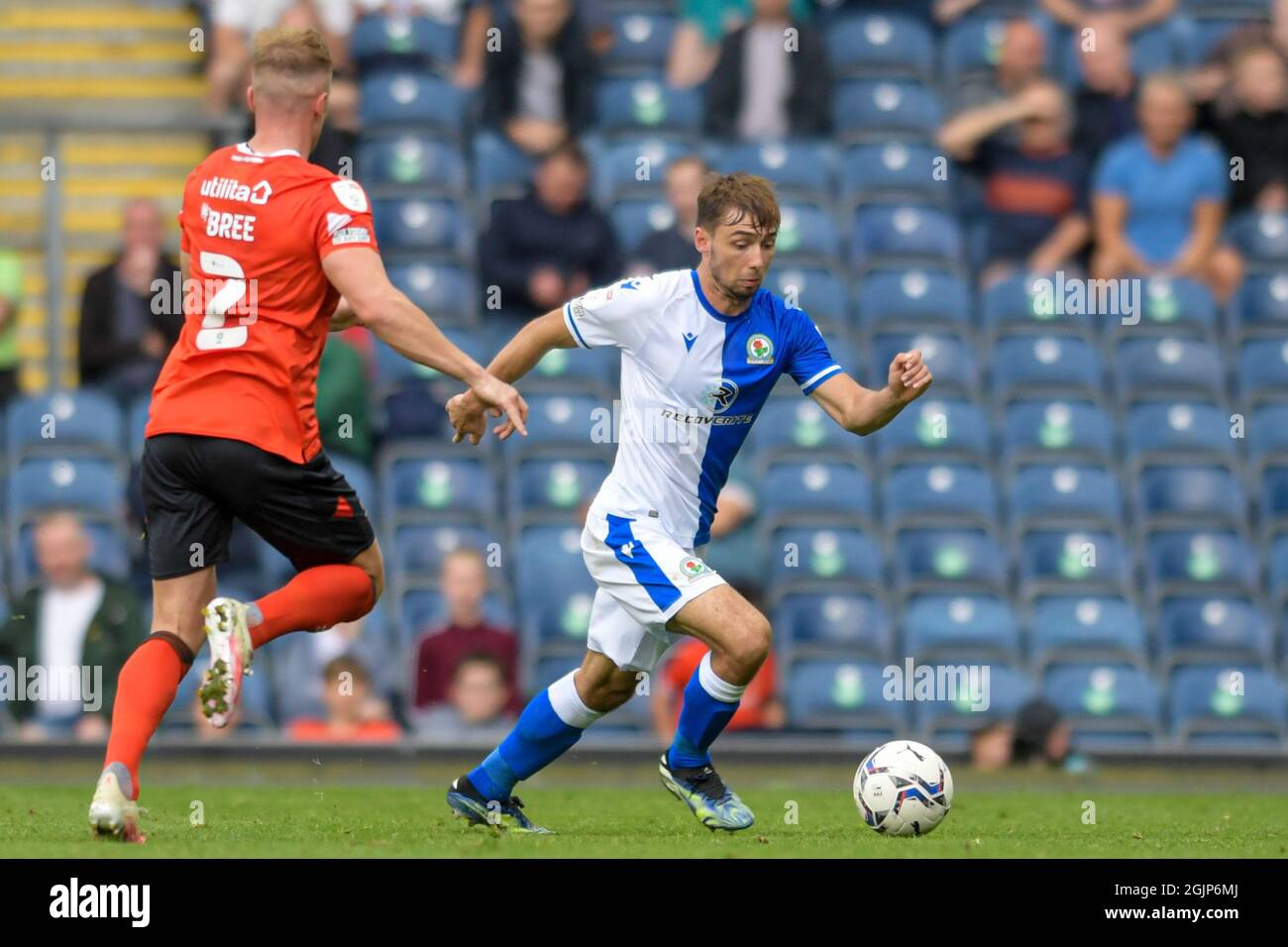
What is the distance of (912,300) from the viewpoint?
1310 cm

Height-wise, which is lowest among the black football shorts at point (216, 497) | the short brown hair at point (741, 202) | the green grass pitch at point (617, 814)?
the green grass pitch at point (617, 814)

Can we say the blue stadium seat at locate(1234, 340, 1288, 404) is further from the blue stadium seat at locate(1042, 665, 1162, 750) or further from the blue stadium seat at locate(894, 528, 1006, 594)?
the blue stadium seat at locate(1042, 665, 1162, 750)

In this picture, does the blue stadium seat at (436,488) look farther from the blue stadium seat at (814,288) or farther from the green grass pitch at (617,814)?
the blue stadium seat at (814,288)

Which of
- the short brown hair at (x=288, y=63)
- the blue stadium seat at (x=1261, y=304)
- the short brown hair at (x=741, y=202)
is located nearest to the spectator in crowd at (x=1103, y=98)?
the blue stadium seat at (x=1261, y=304)

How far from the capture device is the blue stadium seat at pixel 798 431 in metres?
12.5

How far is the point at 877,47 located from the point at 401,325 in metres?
8.23

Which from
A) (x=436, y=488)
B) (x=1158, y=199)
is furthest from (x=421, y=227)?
(x=1158, y=199)

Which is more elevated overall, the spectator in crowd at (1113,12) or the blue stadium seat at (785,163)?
the spectator in crowd at (1113,12)

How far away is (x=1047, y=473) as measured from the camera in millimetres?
12555

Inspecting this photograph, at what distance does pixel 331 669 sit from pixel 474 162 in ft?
12.6

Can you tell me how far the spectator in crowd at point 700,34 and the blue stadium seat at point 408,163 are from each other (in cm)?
154

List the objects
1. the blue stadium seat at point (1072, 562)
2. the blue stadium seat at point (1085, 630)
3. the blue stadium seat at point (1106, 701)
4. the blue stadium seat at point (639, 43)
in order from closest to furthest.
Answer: the blue stadium seat at point (1106, 701)
the blue stadium seat at point (1085, 630)
the blue stadium seat at point (1072, 562)
the blue stadium seat at point (639, 43)
